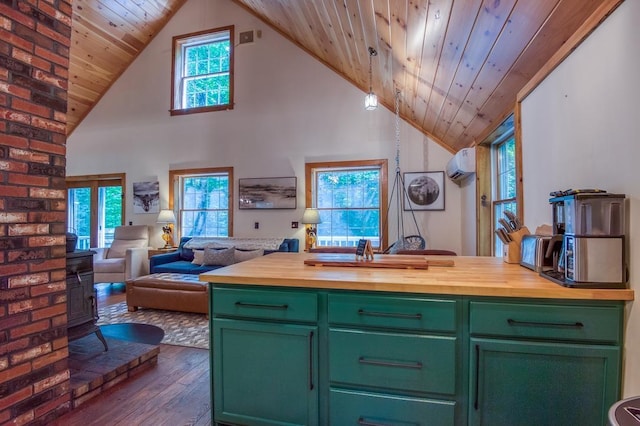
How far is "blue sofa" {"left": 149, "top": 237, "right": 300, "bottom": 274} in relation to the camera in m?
4.25

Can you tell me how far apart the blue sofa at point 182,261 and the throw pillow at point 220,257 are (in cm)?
6

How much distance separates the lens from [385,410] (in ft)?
4.41

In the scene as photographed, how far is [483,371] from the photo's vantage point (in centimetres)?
125

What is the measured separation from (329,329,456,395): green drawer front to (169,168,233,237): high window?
13.8 ft

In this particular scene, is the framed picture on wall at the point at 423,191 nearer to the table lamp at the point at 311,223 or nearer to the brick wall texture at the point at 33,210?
the table lamp at the point at 311,223

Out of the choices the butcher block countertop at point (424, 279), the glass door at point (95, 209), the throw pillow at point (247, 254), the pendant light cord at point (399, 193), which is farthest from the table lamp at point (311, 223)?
the glass door at point (95, 209)

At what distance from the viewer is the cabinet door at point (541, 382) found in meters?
1.17

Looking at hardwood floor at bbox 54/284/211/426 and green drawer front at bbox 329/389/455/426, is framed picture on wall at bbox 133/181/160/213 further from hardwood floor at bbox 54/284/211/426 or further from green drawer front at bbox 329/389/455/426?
green drawer front at bbox 329/389/455/426

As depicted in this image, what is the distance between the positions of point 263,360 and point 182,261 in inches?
153

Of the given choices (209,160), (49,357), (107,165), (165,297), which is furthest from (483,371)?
(107,165)

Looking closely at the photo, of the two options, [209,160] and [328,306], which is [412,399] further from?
[209,160]

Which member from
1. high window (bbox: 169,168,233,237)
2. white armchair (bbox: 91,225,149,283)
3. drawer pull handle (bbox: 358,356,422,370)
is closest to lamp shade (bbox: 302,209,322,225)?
high window (bbox: 169,168,233,237)

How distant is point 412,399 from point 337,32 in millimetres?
3284

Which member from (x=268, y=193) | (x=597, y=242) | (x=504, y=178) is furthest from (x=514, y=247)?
(x=268, y=193)
